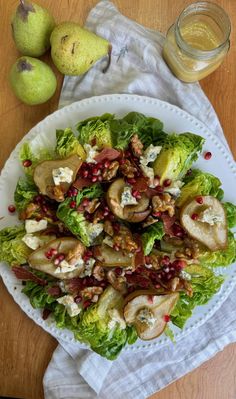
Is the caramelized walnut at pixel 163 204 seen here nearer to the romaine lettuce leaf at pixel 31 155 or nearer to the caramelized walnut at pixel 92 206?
the caramelized walnut at pixel 92 206

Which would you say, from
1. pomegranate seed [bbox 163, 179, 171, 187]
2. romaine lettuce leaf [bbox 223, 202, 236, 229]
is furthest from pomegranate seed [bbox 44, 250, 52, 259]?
romaine lettuce leaf [bbox 223, 202, 236, 229]

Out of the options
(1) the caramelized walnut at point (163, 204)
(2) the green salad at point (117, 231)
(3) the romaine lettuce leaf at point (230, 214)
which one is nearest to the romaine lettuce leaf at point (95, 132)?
(2) the green salad at point (117, 231)

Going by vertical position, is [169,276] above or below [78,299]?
above

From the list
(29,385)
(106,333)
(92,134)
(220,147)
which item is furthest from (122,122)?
(29,385)

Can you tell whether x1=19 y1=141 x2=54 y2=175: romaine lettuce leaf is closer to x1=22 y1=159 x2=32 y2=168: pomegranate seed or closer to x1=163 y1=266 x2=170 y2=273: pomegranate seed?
x1=22 y1=159 x2=32 y2=168: pomegranate seed

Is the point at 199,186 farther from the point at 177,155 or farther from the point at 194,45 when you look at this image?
the point at 194,45

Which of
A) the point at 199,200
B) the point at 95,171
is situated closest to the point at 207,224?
the point at 199,200
